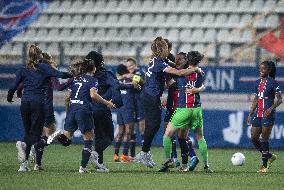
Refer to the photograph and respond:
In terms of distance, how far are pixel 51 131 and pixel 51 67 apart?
103 inches

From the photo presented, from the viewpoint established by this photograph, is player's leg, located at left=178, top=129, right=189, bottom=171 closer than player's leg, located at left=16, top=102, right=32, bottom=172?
No

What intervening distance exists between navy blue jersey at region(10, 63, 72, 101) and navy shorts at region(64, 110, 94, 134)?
0.69 meters

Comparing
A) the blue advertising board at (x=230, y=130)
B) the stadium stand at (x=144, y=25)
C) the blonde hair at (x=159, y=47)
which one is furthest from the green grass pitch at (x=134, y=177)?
the stadium stand at (x=144, y=25)

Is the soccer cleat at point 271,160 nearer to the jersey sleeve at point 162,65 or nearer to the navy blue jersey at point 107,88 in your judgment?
the jersey sleeve at point 162,65

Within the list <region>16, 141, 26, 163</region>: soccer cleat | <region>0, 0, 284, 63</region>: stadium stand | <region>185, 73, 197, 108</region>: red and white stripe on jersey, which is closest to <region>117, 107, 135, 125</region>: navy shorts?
<region>185, 73, 197, 108</region>: red and white stripe on jersey

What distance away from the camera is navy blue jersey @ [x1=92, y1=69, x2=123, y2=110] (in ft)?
56.1

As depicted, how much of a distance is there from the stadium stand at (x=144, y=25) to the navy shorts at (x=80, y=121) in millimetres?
13091

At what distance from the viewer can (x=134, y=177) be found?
15.5 metres

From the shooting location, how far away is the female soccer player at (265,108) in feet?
57.8

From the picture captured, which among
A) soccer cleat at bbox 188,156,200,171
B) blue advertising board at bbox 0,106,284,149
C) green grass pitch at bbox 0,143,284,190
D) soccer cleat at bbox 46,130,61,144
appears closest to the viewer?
green grass pitch at bbox 0,143,284,190

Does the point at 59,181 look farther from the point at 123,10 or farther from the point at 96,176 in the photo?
the point at 123,10

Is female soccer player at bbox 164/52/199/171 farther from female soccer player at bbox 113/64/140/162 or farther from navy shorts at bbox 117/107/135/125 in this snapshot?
navy shorts at bbox 117/107/135/125

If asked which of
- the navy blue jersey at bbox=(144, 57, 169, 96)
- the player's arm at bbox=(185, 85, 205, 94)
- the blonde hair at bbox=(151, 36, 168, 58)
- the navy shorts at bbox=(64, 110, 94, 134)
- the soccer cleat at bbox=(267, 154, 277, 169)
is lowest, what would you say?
the soccer cleat at bbox=(267, 154, 277, 169)

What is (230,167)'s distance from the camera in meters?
18.6
